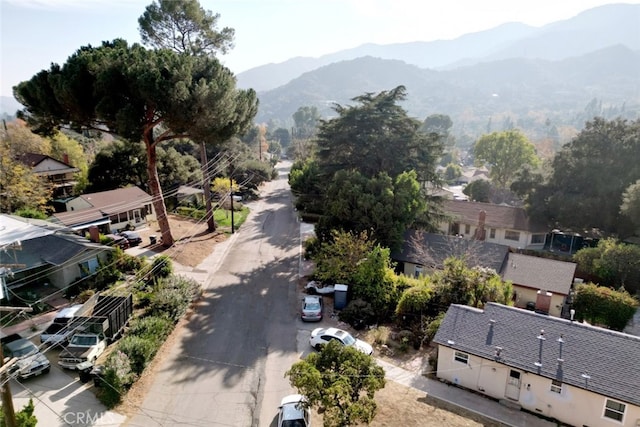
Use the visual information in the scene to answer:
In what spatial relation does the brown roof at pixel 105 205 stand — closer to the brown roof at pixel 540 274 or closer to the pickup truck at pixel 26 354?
the pickup truck at pixel 26 354

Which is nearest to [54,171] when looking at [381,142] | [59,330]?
[59,330]

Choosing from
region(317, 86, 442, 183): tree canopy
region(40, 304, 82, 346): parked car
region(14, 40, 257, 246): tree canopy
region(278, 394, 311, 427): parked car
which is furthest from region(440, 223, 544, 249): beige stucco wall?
region(40, 304, 82, 346): parked car

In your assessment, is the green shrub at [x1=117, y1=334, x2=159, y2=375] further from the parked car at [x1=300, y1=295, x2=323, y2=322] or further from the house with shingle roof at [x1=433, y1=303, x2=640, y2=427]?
the house with shingle roof at [x1=433, y1=303, x2=640, y2=427]

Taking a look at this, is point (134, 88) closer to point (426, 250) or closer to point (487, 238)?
point (426, 250)

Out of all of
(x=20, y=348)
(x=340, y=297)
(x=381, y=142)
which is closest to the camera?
(x=20, y=348)

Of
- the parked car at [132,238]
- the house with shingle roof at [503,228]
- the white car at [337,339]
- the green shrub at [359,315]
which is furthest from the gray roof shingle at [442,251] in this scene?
the parked car at [132,238]

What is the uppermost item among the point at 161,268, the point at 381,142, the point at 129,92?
the point at 129,92

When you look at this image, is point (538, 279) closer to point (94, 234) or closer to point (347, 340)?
point (347, 340)
